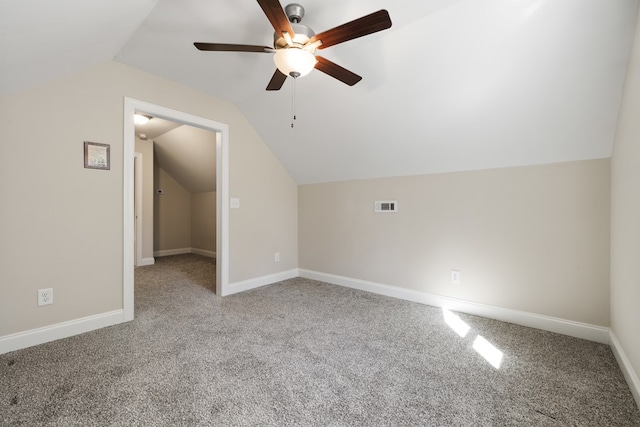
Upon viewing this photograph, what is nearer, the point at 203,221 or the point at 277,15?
the point at 277,15

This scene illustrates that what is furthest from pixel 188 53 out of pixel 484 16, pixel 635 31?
pixel 635 31

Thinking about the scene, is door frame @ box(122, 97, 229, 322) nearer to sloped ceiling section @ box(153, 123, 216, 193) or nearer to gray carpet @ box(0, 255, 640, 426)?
gray carpet @ box(0, 255, 640, 426)

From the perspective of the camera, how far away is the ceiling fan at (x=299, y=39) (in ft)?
4.33

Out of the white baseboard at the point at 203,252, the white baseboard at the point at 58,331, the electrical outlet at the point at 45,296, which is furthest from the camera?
the white baseboard at the point at 203,252

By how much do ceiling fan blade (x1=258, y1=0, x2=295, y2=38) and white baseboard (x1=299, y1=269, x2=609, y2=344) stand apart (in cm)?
259

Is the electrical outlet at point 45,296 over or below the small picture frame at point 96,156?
below

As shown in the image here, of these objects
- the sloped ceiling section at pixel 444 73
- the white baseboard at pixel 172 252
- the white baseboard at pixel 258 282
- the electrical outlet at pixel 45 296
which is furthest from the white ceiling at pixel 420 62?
the white baseboard at pixel 172 252

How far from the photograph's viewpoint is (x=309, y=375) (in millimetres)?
1547

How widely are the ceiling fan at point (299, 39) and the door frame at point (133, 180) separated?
1.25 metres

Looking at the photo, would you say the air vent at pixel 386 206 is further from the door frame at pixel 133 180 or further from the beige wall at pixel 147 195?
the beige wall at pixel 147 195

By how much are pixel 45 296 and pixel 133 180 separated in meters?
1.09

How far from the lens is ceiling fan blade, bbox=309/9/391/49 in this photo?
1278mm

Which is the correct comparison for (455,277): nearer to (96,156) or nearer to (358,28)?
(358,28)

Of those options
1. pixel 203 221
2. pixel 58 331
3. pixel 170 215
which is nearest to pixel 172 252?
pixel 170 215
